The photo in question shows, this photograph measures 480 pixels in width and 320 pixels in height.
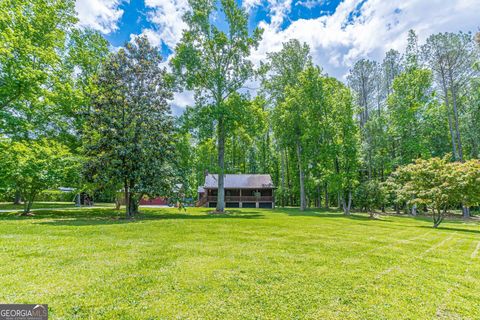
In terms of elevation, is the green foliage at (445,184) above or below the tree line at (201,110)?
below

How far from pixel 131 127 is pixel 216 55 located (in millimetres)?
10889

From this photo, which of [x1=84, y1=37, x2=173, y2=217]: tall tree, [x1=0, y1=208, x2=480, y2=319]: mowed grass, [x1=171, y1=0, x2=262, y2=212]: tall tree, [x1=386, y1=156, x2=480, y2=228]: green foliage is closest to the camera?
[x1=0, y1=208, x2=480, y2=319]: mowed grass

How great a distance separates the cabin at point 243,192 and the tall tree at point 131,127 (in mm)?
16582

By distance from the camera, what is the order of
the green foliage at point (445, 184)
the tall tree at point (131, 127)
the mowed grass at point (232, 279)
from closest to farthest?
the mowed grass at point (232, 279)
the green foliage at point (445, 184)
the tall tree at point (131, 127)

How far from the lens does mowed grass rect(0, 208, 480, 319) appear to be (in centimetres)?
345

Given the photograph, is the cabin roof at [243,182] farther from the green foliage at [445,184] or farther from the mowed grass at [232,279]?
the mowed grass at [232,279]

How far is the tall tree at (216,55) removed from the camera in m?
20.1

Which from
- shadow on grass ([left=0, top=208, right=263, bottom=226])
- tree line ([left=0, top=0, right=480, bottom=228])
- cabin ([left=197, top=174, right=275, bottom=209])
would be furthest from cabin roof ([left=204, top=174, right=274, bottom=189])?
shadow on grass ([left=0, top=208, right=263, bottom=226])

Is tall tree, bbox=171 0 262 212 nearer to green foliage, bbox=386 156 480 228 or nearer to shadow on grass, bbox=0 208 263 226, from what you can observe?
shadow on grass, bbox=0 208 263 226

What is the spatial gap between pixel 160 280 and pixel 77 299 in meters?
1.27

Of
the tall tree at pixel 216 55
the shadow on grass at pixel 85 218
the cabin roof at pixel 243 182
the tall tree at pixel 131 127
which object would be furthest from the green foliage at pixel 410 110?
the tall tree at pixel 131 127

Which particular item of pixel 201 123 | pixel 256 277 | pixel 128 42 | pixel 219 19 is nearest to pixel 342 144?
pixel 201 123

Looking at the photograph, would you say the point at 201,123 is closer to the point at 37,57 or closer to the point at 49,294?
the point at 37,57

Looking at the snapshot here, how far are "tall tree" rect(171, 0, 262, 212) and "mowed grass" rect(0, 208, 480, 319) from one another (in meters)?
13.8
